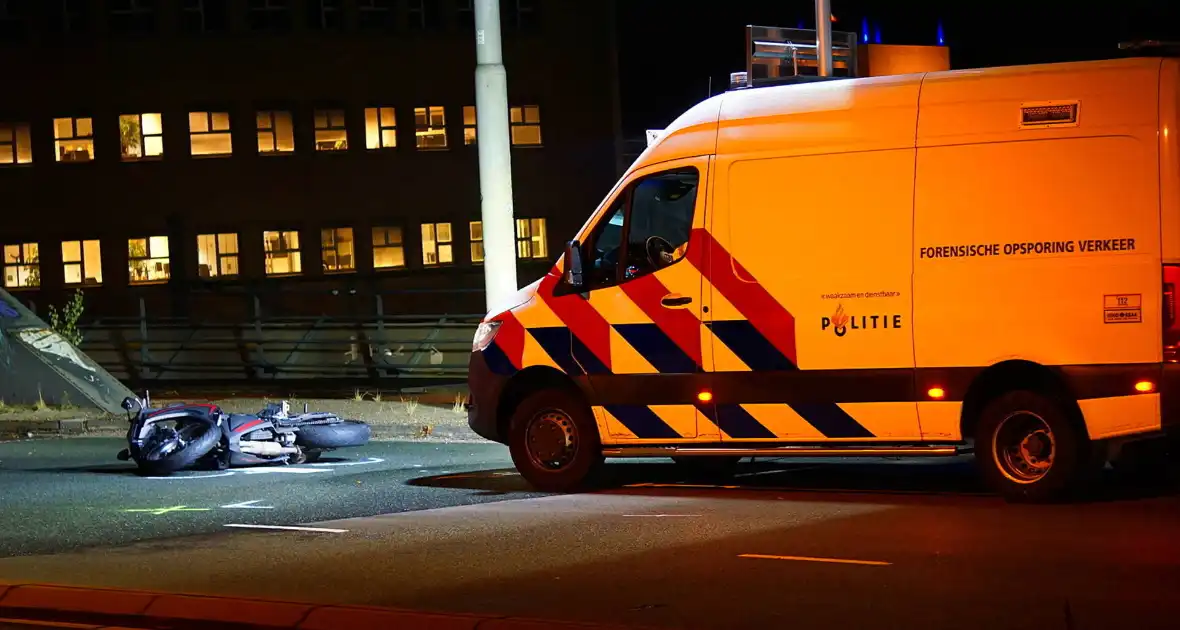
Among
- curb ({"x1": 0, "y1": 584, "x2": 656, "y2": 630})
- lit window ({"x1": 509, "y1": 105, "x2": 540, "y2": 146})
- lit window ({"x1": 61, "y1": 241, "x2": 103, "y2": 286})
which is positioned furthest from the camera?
lit window ({"x1": 509, "y1": 105, "x2": 540, "y2": 146})

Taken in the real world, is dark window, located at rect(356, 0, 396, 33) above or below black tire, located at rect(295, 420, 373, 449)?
above

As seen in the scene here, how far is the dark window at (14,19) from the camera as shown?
4259 cm

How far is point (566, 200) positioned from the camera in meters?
46.4

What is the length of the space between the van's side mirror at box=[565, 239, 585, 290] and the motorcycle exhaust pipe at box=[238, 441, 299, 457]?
12.3ft

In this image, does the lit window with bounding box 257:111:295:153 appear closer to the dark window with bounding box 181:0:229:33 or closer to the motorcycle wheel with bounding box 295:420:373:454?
the dark window with bounding box 181:0:229:33

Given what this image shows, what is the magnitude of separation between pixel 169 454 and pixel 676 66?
121 feet

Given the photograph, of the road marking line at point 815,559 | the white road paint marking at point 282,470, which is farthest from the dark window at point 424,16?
the road marking line at point 815,559

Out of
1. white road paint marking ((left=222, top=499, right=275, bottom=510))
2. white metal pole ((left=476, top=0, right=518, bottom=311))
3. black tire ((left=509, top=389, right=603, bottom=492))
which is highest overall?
white metal pole ((left=476, top=0, right=518, bottom=311))

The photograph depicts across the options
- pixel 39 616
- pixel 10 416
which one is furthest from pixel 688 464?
pixel 10 416

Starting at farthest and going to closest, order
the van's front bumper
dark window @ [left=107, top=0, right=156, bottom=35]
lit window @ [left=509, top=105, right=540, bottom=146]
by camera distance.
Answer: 1. lit window @ [left=509, top=105, right=540, bottom=146]
2. dark window @ [left=107, top=0, right=156, bottom=35]
3. the van's front bumper

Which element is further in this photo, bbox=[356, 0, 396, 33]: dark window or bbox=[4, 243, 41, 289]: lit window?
bbox=[356, 0, 396, 33]: dark window

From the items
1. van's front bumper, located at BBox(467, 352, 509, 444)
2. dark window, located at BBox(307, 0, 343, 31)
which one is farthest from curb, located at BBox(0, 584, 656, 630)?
dark window, located at BBox(307, 0, 343, 31)

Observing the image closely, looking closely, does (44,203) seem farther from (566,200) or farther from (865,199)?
(865,199)

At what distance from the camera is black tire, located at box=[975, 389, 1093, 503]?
10.6 meters
